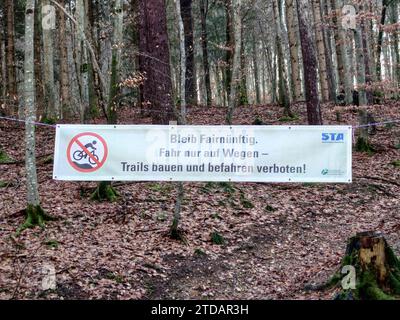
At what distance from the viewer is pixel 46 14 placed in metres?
17.9

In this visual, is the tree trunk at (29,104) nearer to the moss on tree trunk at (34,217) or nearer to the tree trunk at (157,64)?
the moss on tree trunk at (34,217)

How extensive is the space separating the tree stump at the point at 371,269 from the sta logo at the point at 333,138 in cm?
198

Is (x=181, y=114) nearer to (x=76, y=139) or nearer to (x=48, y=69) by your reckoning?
(x=76, y=139)

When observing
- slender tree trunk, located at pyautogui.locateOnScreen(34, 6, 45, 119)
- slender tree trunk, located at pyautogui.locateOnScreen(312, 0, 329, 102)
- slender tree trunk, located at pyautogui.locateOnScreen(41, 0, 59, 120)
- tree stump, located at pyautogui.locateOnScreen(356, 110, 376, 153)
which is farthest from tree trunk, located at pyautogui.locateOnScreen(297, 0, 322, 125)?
slender tree trunk, located at pyautogui.locateOnScreen(34, 6, 45, 119)

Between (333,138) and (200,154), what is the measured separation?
7.46ft

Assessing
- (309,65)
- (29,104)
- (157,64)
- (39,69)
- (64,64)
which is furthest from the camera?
(39,69)

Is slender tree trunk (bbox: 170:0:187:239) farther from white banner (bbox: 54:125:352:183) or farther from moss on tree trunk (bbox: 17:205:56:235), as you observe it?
moss on tree trunk (bbox: 17:205:56:235)

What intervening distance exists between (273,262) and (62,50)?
45.7 ft

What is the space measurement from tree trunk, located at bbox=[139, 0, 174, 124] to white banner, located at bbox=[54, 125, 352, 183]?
10.4 feet

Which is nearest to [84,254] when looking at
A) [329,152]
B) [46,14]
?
[329,152]

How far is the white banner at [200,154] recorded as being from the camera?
824cm

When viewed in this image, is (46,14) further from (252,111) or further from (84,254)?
(84,254)

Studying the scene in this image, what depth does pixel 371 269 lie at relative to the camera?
22.1 ft

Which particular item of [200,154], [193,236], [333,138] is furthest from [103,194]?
[333,138]
